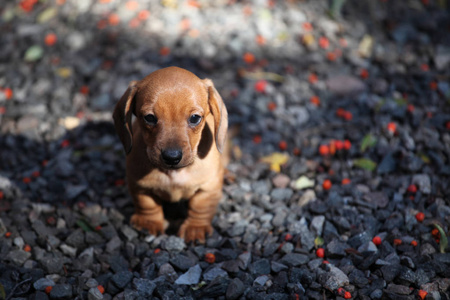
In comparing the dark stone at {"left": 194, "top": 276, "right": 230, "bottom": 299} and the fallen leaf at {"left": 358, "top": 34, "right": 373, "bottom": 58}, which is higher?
the fallen leaf at {"left": 358, "top": 34, "right": 373, "bottom": 58}

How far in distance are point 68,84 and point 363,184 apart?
407 cm

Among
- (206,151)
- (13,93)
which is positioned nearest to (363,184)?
(206,151)

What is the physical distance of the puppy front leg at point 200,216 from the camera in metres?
4.41

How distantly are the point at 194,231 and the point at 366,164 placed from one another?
82.1 inches

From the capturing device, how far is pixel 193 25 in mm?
6859

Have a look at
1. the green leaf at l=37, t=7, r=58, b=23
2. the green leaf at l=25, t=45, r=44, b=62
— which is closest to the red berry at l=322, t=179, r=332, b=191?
the green leaf at l=25, t=45, r=44, b=62

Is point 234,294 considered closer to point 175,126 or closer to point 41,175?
point 175,126

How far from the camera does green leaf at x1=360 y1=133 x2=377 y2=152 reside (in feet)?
17.3

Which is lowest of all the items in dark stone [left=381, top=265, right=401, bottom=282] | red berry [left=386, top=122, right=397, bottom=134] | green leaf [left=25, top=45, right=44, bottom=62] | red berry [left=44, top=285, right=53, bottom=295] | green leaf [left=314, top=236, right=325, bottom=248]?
green leaf [left=314, top=236, right=325, bottom=248]

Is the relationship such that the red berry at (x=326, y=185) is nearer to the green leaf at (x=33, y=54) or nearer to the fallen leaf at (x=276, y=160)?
the fallen leaf at (x=276, y=160)

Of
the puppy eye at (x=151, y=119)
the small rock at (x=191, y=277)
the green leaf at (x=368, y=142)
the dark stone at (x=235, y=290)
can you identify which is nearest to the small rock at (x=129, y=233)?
the small rock at (x=191, y=277)

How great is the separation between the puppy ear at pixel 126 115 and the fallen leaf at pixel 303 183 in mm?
1977

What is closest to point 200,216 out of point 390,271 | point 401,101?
point 390,271

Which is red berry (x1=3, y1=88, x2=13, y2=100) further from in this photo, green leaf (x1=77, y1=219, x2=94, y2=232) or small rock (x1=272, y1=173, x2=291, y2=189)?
small rock (x1=272, y1=173, x2=291, y2=189)
